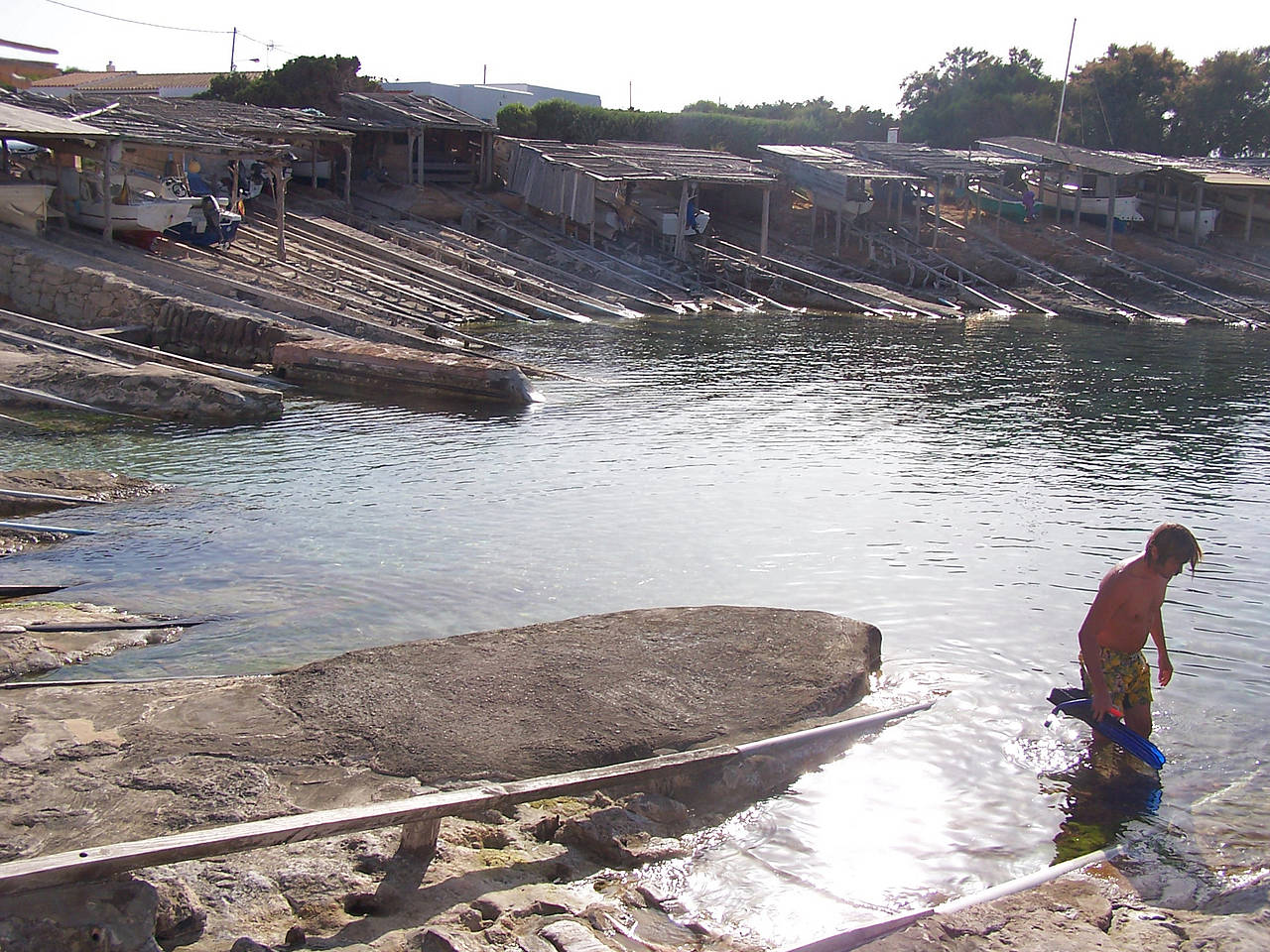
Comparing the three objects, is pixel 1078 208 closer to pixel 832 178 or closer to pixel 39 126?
pixel 832 178

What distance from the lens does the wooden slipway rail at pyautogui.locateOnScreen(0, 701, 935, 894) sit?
4145 millimetres

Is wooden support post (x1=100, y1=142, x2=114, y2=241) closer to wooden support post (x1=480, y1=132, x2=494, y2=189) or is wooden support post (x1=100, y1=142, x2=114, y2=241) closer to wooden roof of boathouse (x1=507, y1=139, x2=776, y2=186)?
wooden roof of boathouse (x1=507, y1=139, x2=776, y2=186)

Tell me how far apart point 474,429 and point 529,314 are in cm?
1514

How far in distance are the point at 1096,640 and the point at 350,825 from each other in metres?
4.53

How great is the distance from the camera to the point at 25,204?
75.8ft

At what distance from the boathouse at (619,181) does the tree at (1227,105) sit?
27.2 metres

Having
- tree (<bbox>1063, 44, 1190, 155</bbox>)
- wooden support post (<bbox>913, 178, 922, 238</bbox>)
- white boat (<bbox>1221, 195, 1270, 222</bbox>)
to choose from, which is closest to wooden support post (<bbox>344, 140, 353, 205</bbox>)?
wooden support post (<bbox>913, 178, 922, 238</bbox>)

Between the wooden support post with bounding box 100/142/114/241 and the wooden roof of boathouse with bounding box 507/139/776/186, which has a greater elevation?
the wooden roof of boathouse with bounding box 507/139/776/186

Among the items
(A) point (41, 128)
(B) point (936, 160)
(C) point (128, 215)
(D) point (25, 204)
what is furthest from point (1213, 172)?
(D) point (25, 204)

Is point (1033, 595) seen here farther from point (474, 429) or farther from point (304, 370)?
point (304, 370)

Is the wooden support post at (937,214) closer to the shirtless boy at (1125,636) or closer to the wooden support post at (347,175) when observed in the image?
the wooden support post at (347,175)

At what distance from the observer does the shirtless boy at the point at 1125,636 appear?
6.82 metres

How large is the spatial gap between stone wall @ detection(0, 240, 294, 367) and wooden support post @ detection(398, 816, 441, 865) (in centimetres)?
1737

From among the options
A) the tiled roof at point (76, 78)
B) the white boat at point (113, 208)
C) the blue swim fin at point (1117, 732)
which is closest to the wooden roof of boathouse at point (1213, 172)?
the white boat at point (113, 208)
